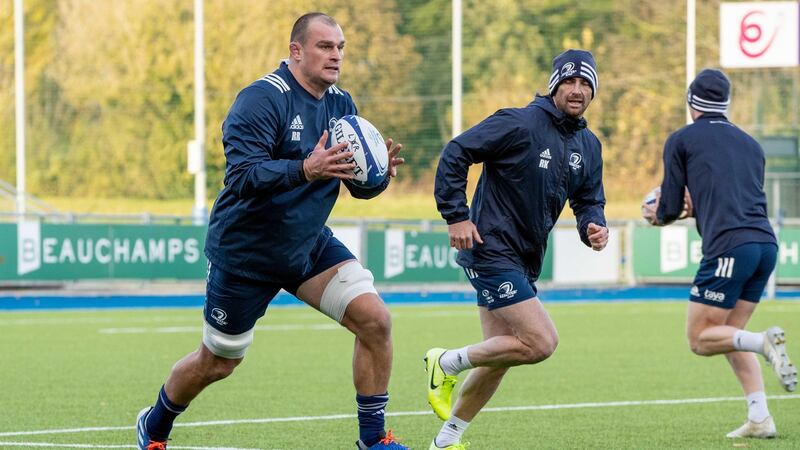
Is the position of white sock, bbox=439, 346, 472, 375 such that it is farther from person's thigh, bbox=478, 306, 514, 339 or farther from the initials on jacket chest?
the initials on jacket chest

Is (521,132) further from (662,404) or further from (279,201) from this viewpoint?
(662,404)

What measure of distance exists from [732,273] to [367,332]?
249cm

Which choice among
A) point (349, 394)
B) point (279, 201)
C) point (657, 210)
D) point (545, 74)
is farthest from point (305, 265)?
point (545, 74)

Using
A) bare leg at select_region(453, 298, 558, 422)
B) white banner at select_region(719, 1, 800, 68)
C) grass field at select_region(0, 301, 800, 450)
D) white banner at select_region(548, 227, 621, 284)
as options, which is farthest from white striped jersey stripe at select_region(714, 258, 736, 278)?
white banner at select_region(719, 1, 800, 68)

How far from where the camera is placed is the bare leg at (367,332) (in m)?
7.40

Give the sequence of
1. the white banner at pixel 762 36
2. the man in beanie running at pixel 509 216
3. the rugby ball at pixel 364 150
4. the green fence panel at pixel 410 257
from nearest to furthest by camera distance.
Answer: the rugby ball at pixel 364 150, the man in beanie running at pixel 509 216, the green fence panel at pixel 410 257, the white banner at pixel 762 36

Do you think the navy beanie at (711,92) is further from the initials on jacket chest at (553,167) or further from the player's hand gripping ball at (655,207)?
the initials on jacket chest at (553,167)

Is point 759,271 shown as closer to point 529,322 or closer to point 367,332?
point 529,322

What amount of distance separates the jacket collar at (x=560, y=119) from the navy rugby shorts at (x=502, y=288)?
85 centimetres

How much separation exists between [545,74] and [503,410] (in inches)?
1415

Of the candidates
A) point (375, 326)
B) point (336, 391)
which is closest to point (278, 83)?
point (375, 326)

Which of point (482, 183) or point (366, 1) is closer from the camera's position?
point (482, 183)

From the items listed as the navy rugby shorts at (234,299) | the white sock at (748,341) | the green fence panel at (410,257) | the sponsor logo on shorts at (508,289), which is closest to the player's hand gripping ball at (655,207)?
the white sock at (748,341)

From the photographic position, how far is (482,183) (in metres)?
7.92
